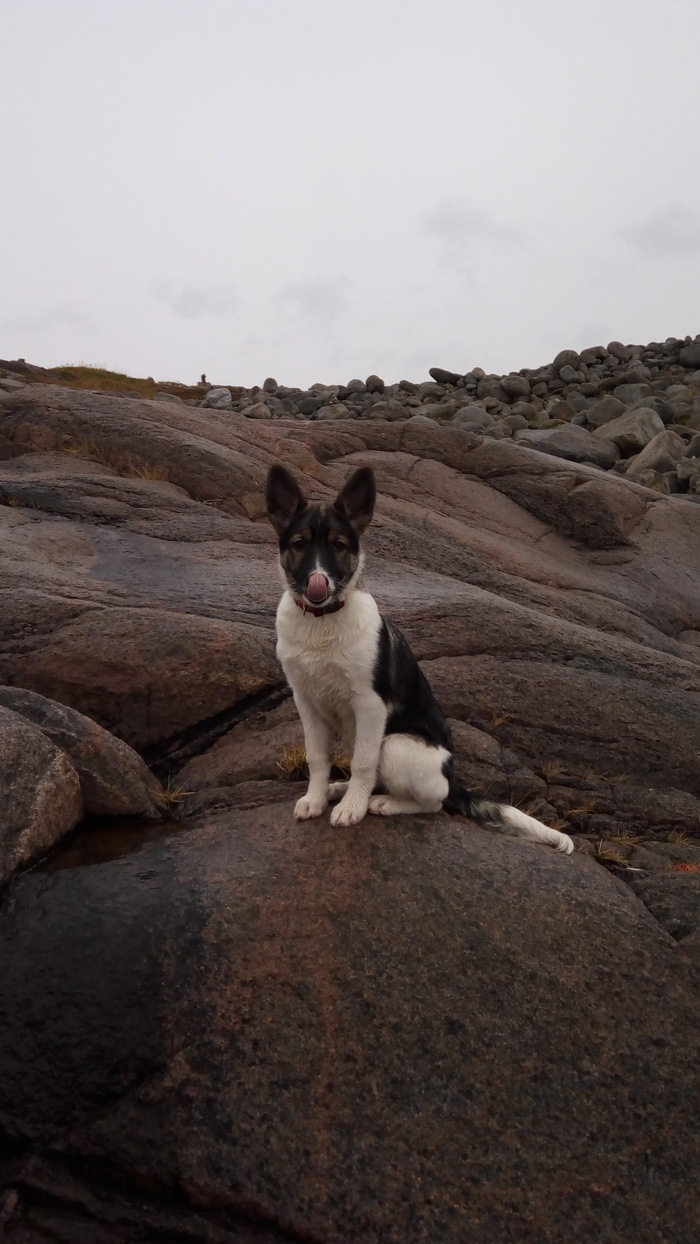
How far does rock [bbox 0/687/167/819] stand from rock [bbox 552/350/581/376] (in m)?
36.3

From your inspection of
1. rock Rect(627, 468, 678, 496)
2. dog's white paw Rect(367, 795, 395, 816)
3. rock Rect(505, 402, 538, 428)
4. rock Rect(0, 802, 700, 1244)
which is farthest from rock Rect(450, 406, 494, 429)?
rock Rect(0, 802, 700, 1244)

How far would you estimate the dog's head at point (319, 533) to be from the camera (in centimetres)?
611

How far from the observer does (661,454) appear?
74.9ft

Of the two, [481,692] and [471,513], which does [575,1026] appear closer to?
[481,692]

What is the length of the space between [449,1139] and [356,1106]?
53cm

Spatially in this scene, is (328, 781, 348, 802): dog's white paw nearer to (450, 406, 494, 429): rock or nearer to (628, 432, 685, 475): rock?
(628, 432, 685, 475): rock

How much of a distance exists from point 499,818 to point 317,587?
2.45 metres

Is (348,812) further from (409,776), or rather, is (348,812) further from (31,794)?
(31,794)

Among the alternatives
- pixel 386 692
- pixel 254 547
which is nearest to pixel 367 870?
pixel 386 692

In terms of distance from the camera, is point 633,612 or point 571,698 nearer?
point 571,698

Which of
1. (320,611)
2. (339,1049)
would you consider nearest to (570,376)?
(320,611)

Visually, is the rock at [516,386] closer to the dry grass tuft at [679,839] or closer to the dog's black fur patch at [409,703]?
the dry grass tuft at [679,839]

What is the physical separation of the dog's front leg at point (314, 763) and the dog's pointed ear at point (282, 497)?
1347 mm

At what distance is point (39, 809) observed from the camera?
5730 mm
